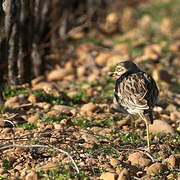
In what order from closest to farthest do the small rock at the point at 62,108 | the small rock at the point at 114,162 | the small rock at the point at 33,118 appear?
the small rock at the point at 114,162
the small rock at the point at 33,118
the small rock at the point at 62,108

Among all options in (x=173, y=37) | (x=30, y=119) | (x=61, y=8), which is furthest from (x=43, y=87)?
(x=173, y=37)

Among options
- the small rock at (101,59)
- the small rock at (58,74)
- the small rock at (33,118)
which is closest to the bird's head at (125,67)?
the small rock at (33,118)

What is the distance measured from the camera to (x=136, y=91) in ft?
18.8

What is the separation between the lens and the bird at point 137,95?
547 cm

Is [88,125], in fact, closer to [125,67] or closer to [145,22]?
[125,67]

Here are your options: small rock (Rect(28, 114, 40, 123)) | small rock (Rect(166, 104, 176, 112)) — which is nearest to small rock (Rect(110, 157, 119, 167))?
small rock (Rect(28, 114, 40, 123))

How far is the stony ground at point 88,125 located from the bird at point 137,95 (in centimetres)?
38

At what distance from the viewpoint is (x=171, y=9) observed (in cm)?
1407

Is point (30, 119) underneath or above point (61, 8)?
underneath

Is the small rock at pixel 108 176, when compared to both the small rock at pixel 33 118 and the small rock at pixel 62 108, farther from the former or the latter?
the small rock at pixel 62 108

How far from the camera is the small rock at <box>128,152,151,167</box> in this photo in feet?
15.9

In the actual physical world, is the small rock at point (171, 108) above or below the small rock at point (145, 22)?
below

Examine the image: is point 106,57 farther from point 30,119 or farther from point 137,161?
point 137,161

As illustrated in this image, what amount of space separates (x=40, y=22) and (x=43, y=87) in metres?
2.03
